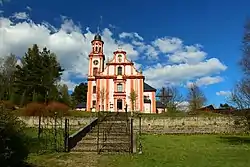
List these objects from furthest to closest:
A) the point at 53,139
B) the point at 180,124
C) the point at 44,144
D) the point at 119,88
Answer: the point at 119,88 < the point at 180,124 < the point at 53,139 < the point at 44,144

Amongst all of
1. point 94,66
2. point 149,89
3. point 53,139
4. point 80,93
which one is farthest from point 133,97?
point 53,139

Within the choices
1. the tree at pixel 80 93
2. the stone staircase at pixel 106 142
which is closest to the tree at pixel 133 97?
the tree at pixel 80 93

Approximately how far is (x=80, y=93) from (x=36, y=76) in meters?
26.8

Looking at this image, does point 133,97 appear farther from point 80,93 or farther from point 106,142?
point 106,142

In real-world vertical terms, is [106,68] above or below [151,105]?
above

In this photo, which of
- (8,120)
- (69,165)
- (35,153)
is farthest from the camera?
(35,153)

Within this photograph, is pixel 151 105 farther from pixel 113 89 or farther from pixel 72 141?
pixel 72 141

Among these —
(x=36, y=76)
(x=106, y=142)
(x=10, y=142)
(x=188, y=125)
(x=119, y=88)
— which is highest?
(x=36, y=76)

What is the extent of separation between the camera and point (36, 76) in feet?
141

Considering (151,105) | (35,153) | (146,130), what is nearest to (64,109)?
(146,130)

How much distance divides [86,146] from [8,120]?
25.7 feet

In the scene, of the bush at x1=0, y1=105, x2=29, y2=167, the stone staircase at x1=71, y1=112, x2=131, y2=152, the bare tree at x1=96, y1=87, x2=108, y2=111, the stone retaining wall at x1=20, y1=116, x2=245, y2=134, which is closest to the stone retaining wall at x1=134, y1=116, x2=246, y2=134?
the stone retaining wall at x1=20, y1=116, x2=245, y2=134

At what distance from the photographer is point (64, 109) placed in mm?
35562

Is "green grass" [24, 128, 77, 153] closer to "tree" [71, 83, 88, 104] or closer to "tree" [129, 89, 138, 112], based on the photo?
"tree" [129, 89, 138, 112]
